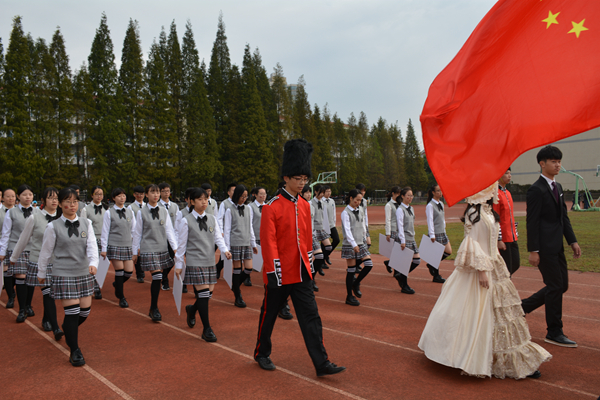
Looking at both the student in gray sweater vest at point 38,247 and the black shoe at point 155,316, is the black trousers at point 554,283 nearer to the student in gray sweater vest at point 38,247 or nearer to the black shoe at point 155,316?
the black shoe at point 155,316

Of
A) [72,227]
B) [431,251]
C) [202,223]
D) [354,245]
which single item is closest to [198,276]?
[202,223]

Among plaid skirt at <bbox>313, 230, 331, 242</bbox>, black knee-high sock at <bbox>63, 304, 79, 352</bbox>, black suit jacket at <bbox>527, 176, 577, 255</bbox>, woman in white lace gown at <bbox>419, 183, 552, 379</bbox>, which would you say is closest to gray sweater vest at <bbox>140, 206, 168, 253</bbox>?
black knee-high sock at <bbox>63, 304, 79, 352</bbox>

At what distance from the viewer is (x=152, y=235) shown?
714 cm

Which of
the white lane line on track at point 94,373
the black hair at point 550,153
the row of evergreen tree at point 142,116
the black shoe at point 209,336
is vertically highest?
the row of evergreen tree at point 142,116

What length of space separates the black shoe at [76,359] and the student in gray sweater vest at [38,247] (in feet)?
3.33

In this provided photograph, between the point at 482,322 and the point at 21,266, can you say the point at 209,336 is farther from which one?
the point at 21,266

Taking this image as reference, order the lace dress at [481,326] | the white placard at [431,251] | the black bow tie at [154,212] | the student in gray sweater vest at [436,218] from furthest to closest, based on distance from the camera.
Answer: the student in gray sweater vest at [436,218]
the white placard at [431,251]
the black bow tie at [154,212]
the lace dress at [481,326]

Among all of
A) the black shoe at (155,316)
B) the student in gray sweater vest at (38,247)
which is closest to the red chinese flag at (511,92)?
the black shoe at (155,316)

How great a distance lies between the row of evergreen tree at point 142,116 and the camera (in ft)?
89.4

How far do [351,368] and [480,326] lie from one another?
1305 mm

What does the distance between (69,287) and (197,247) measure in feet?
5.05

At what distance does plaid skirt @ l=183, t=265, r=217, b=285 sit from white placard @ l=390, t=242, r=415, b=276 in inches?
143

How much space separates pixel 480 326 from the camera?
3.90 metres

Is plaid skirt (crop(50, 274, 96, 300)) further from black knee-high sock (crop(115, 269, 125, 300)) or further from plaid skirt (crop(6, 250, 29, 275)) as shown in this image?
black knee-high sock (crop(115, 269, 125, 300))
